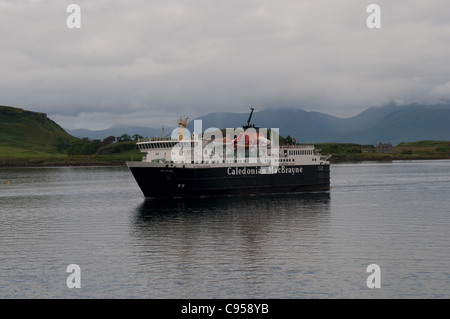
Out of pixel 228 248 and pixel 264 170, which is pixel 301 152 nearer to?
pixel 264 170

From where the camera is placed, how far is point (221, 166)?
67062 mm

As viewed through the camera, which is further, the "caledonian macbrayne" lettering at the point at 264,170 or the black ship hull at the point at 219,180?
the "caledonian macbrayne" lettering at the point at 264,170

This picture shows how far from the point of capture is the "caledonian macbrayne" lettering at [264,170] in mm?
68438

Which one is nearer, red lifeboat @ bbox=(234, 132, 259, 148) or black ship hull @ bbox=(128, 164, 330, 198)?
black ship hull @ bbox=(128, 164, 330, 198)

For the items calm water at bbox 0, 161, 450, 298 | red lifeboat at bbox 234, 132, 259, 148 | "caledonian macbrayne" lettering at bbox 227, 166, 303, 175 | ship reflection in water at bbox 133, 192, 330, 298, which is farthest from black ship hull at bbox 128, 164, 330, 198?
red lifeboat at bbox 234, 132, 259, 148

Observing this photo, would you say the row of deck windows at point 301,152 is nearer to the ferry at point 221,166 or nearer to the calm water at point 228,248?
the ferry at point 221,166

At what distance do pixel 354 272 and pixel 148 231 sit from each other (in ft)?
66.5

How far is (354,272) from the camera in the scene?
3005 cm

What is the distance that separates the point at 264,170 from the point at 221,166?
7.35 m

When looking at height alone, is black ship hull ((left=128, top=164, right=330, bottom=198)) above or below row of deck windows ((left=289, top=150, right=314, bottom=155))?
below

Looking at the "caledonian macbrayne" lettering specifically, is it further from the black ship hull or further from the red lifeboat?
the red lifeboat

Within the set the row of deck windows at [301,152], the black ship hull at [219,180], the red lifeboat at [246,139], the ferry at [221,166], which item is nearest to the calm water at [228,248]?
the black ship hull at [219,180]

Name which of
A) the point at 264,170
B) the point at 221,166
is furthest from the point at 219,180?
the point at 264,170

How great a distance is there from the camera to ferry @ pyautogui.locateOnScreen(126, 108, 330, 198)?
214ft
